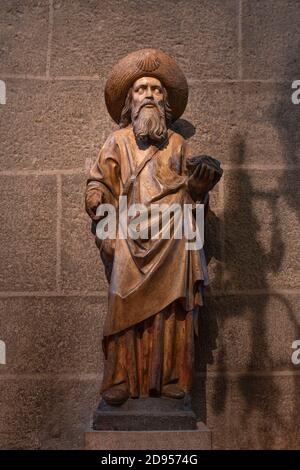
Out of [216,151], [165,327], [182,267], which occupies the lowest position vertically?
[165,327]

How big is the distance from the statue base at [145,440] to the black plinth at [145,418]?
0.14 ft

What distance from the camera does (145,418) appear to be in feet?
10.2

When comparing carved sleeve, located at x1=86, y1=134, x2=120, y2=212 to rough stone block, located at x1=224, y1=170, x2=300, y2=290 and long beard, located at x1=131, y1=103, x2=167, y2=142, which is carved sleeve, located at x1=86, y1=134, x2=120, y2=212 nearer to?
long beard, located at x1=131, y1=103, x2=167, y2=142

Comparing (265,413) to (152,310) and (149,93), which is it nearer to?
(152,310)

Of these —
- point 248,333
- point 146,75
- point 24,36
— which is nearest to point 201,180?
point 146,75

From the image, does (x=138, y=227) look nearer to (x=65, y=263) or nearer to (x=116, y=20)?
(x=65, y=263)

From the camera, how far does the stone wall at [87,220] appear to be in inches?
146

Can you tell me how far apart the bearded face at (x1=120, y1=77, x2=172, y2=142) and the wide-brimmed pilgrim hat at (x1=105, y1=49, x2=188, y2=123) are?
35 mm

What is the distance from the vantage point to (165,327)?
10.7 feet

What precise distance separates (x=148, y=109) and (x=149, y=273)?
82 cm

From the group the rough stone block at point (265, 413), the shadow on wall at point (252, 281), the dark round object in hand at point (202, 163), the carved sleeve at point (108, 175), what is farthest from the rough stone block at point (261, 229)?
the carved sleeve at point (108, 175)

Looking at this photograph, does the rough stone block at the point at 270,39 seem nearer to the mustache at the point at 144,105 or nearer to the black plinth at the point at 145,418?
the mustache at the point at 144,105

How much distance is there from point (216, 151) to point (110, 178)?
756 millimetres

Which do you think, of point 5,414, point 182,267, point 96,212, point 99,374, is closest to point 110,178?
point 96,212
